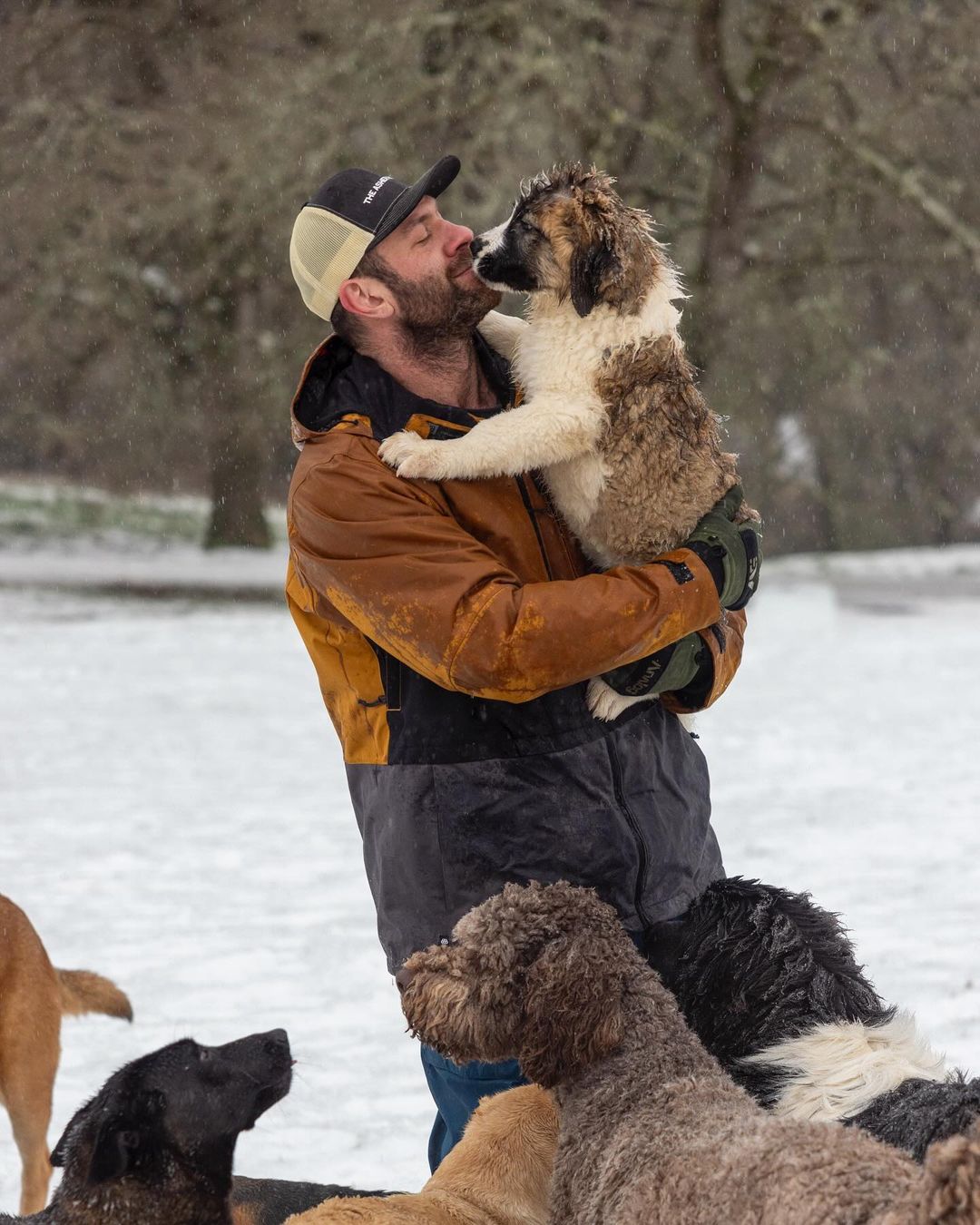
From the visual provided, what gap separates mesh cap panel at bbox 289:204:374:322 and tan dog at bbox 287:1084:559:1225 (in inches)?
67.9

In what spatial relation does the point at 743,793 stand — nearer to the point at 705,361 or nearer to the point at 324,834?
the point at 324,834

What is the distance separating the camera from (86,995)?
447 centimetres

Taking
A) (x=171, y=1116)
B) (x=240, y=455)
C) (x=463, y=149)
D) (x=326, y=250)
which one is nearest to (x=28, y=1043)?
(x=171, y=1116)

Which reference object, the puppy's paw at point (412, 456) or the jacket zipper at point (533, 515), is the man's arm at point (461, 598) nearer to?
the puppy's paw at point (412, 456)

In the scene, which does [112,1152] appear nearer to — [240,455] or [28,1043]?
[28,1043]

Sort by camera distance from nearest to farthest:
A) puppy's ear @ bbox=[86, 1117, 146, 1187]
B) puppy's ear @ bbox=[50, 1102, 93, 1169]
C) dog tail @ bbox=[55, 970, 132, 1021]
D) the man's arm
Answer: the man's arm, puppy's ear @ bbox=[86, 1117, 146, 1187], puppy's ear @ bbox=[50, 1102, 93, 1169], dog tail @ bbox=[55, 970, 132, 1021]

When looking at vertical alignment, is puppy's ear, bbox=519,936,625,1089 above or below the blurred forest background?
below

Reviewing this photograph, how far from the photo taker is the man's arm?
2.77 metres

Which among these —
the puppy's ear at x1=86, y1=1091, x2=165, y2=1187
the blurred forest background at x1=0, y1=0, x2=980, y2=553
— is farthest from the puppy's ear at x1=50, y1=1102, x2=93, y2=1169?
the blurred forest background at x1=0, y1=0, x2=980, y2=553

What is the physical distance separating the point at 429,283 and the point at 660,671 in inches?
39.7

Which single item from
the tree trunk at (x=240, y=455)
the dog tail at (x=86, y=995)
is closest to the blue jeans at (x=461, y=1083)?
the dog tail at (x=86, y=995)

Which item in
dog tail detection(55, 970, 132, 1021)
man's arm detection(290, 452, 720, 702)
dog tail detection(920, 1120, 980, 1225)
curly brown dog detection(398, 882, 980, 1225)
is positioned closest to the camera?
dog tail detection(920, 1120, 980, 1225)

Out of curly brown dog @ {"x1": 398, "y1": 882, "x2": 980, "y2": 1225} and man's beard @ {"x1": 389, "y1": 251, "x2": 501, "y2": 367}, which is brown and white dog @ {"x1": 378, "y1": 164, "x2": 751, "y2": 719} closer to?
man's beard @ {"x1": 389, "y1": 251, "x2": 501, "y2": 367}

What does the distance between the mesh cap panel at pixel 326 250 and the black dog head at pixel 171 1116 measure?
1711mm
